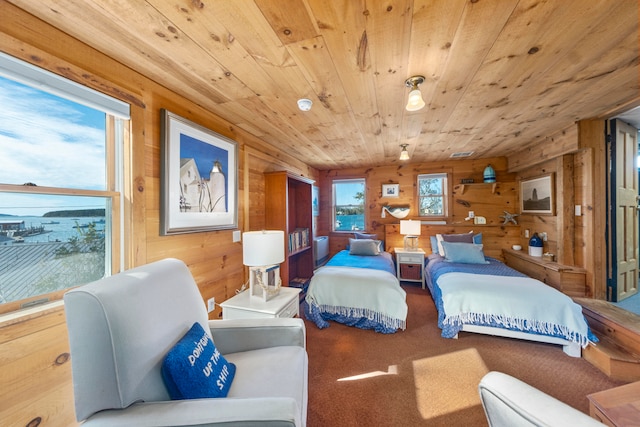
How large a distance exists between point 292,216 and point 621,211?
4.03 metres

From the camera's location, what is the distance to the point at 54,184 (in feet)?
3.86

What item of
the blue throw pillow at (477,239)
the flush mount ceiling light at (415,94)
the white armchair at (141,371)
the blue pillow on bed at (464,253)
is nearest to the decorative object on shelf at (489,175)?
the blue throw pillow at (477,239)

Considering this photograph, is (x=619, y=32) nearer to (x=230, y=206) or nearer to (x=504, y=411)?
Result: (x=504, y=411)

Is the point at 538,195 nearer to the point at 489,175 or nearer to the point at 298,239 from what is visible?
the point at 489,175

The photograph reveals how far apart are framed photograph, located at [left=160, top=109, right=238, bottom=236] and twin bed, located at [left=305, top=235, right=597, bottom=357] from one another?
4.59 feet

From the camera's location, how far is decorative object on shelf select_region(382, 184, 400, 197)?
460 cm

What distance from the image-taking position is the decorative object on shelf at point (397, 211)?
4504mm

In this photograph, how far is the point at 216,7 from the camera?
1013 mm

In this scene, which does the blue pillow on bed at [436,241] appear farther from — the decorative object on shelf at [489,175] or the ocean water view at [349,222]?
the ocean water view at [349,222]

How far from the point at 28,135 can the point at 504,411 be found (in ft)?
7.46

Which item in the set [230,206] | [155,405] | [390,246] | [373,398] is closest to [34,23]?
Answer: [230,206]

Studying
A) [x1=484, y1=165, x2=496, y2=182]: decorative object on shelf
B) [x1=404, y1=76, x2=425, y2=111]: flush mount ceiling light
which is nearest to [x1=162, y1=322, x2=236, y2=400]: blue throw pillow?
[x1=404, y1=76, x2=425, y2=111]: flush mount ceiling light

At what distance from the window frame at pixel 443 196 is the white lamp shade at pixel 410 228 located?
52cm

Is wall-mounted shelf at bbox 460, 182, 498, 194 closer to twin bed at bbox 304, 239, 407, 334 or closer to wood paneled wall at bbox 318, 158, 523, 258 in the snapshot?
wood paneled wall at bbox 318, 158, 523, 258
